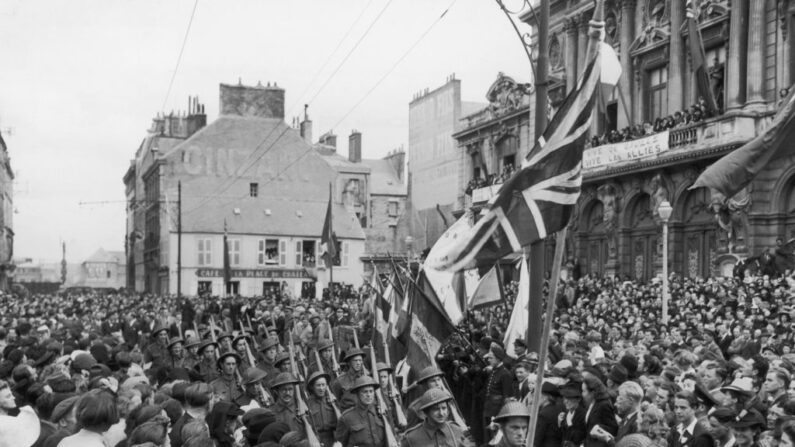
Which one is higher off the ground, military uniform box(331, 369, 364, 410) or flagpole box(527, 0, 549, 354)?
flagpole box(527, 0, 549, 354)

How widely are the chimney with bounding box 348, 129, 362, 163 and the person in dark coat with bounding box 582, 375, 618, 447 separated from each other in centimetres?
6342

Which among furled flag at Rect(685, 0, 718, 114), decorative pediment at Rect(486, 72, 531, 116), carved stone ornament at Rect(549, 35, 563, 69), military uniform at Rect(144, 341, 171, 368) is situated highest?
carved stone ornament at Rect(549, 35, 563, 69)

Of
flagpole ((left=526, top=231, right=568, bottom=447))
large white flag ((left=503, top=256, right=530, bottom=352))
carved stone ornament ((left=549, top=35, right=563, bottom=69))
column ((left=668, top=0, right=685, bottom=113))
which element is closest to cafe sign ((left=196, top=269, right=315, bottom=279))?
carved stone ornament ((left=549, top=35, right=563, bottom=69))

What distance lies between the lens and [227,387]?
34.2 ft

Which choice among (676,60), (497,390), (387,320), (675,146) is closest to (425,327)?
(497,390)

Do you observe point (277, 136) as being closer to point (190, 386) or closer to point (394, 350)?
point (394, 350)

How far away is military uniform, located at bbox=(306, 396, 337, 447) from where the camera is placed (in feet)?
29.2

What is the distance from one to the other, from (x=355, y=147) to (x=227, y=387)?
61.2 metres

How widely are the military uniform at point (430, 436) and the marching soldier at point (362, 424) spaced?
987 mm

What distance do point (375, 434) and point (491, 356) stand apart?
3.43 m

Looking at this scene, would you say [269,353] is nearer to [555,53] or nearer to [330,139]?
[555,53]

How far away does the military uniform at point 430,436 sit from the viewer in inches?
274

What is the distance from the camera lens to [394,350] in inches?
535

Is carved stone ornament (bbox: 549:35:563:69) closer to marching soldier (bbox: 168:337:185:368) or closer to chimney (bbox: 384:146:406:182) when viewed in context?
marching soldier (bbox: 168:337:185:368)
